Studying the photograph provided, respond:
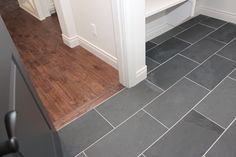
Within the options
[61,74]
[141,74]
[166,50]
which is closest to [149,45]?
[166,50]

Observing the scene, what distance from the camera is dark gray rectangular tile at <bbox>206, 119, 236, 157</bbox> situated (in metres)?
1.30

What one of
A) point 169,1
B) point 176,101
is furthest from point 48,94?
point 169,1

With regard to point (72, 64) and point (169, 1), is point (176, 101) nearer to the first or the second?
point (169, 1)

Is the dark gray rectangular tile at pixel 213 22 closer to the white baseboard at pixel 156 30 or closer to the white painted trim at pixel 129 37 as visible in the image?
the white baseboard at pixel 156 30

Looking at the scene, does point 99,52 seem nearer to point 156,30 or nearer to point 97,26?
point 97,26

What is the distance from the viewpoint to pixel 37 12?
10.1ft

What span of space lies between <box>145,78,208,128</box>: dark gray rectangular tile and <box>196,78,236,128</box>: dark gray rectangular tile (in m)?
0.07

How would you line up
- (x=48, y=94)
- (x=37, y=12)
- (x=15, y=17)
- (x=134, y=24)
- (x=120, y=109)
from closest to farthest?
(x=134, y=24)
(x=120, y=109)
(x=48, y=94)
(x=37, y=12)
(x=15, y=17)

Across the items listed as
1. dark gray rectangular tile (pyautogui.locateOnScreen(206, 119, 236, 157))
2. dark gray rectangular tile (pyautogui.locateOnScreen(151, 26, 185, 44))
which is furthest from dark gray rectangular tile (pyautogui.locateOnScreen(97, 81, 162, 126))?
dark gray rectangular tile (pyautogui.locateOnScreen(151, 26, 185, 44))

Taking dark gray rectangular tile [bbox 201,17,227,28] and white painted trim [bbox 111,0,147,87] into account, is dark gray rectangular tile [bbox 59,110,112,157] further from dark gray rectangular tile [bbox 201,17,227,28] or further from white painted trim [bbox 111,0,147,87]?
dark gray rectangular tile [bbox 201,17,227,28]

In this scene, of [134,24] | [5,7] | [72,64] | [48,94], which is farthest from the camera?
[5,7]

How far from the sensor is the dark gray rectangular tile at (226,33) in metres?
2.31

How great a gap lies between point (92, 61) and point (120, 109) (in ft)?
2.41

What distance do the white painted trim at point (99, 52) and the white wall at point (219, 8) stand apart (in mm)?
1511
